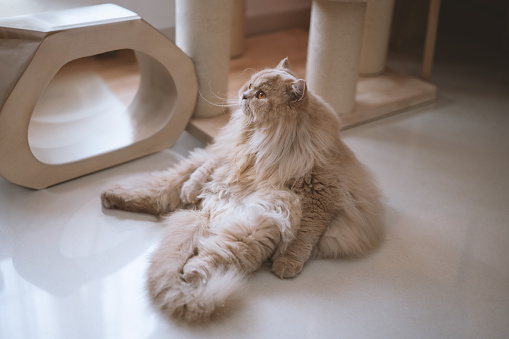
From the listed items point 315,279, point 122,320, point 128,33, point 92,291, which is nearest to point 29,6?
point 128,33

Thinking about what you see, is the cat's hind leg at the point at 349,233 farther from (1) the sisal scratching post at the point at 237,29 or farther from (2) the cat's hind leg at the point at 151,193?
(1) the sisal scratching post at the point at 237,29

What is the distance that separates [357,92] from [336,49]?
0.46 metres

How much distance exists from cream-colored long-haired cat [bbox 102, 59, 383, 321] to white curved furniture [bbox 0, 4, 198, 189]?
325 mm

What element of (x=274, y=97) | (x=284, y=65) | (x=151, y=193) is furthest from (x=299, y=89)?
(x=151, y=193)

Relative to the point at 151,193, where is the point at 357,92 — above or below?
A: above

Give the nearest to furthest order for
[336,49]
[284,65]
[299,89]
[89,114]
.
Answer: [299,89] → [284,65] → [336,49] → [89,114]

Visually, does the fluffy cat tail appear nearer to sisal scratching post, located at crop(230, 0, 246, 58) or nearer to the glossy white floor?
the glossy white floor

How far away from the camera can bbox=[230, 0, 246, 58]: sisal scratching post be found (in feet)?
10.4

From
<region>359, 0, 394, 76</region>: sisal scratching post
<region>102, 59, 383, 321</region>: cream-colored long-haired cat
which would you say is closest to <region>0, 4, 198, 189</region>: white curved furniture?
<region>102, 59, 383, 321</region>: cream-colored long-haired cat

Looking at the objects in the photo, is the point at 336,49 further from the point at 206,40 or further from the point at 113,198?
the point at 113,198

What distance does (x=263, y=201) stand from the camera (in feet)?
5.97

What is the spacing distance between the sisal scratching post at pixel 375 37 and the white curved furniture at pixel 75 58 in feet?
3.69

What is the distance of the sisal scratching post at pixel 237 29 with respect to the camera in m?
3.18

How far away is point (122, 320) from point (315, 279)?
0.63 m
